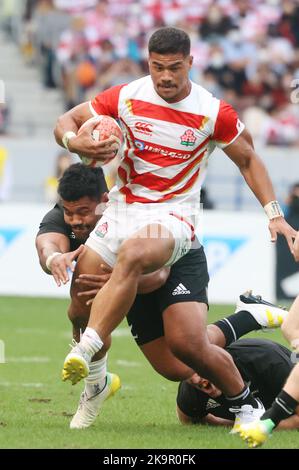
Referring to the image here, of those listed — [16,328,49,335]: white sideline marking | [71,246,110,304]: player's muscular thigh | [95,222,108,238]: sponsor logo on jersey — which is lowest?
[16,328,49,335]: white sideline marking

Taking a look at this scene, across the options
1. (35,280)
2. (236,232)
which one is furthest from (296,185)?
(35,280)

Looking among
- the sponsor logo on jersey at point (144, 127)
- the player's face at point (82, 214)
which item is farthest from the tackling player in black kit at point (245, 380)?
the sponsor logo on jersey at point (144, 127)

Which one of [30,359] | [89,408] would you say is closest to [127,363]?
[30,359]

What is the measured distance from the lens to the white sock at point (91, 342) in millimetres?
6988

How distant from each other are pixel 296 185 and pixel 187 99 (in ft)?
33.7

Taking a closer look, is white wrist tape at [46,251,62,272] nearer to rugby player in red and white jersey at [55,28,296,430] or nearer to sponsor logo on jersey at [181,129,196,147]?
rugby player in red and white jersey at [55,28,296,430]

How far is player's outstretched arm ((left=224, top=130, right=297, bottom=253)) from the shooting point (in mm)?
7566

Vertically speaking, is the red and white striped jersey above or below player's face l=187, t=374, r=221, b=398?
above

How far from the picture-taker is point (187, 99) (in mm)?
7559

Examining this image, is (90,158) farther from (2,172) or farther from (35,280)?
(2,172)

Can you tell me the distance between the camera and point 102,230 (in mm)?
7500

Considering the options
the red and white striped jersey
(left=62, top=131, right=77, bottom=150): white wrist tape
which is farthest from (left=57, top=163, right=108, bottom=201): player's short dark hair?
(left=62, top=131, right=77, bottom=150): white wrist tape

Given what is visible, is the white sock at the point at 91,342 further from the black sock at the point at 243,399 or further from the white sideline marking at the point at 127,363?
the white sideline marking at the point at 127,363

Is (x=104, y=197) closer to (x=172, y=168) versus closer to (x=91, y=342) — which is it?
(x=172, y=168)
